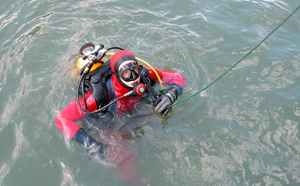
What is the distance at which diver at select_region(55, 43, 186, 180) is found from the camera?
337 cm

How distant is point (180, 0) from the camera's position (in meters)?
6.83

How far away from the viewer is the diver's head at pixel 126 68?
3.37m

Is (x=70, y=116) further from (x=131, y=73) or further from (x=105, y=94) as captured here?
(x=131, y=73)

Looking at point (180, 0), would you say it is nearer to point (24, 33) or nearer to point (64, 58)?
point (64, 58)

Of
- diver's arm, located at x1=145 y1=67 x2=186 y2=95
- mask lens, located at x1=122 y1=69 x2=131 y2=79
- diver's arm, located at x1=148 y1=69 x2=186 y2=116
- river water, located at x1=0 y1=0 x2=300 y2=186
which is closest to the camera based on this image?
river water, located at x1=0 y1=0 x2=300 y2=186

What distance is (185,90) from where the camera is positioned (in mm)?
4473

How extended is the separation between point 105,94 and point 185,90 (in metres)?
1.68

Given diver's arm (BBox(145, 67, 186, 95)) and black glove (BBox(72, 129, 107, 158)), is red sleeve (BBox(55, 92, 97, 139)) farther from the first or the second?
diver's arm (BBox(145, 67, 186, 95))

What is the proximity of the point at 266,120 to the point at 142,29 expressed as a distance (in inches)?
146

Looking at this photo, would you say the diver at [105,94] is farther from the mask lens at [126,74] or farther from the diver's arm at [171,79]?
the diver's arm at [171,79]

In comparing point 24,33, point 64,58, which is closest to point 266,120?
point 64,58

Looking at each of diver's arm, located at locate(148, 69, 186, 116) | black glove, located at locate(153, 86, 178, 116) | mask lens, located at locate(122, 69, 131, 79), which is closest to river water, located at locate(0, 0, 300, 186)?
diver's arm, located at locate(148, 69, 186, 116)

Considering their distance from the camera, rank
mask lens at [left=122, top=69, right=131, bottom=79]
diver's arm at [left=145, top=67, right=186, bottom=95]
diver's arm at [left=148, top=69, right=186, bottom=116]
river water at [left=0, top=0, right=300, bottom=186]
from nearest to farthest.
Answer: river water at [left=0, top=0, right=300, bottom=186] < mask lens at [left=122, top=69, right=131, bottom=79] < diver's arm at [left=148, top=69, right=186, bottom=116] < diver's arm at [left=145, top=67, right=186, bottom=95]

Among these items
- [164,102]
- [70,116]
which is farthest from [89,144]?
[164,102]
